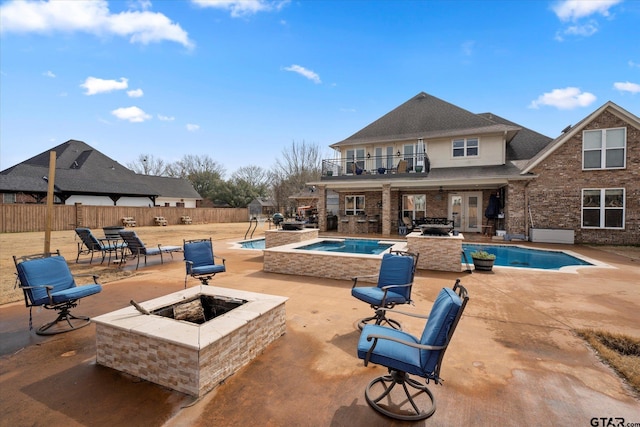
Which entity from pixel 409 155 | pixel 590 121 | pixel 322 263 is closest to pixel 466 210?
pixel 409 155

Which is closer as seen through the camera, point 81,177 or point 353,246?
point 353,246

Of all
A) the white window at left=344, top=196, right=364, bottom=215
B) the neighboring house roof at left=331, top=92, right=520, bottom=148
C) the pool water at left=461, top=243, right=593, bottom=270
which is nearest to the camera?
the pool water at left=461, top=243, right=593, bottom=270

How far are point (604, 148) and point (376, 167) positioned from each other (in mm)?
11350

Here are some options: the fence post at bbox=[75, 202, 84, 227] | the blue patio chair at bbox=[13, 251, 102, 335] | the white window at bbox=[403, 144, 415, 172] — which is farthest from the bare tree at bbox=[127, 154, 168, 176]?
the blue patio chair at bbox=[13, 251, 102, 335]

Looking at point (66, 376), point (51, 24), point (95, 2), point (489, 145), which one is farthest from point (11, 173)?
point (489, 145)

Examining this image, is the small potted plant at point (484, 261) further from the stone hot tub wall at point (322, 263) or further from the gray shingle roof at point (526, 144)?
the gray shingle roof at point (526, 144)

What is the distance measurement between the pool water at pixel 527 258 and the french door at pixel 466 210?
4968 millimetres

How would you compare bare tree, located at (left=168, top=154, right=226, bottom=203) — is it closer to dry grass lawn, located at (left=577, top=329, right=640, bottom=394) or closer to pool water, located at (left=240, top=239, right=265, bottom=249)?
pool water, located at (left=240, top=239, right=265, bottom=249)

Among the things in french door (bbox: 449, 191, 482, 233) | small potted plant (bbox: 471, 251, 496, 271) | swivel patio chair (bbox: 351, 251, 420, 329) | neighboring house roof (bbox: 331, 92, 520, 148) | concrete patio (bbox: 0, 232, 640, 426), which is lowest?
concrete patio (bbox: 0, 232, 640, 426)

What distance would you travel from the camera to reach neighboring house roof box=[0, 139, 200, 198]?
82.7 ft

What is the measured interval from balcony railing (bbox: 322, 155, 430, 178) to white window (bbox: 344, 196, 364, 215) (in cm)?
200

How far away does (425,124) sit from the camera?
19406mm

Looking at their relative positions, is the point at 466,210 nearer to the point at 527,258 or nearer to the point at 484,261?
the point at 527,258

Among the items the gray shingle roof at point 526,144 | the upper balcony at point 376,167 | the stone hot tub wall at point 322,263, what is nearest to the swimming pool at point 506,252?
the stone hot tub wall at point 322,263
